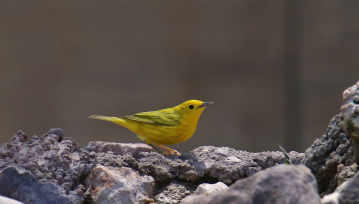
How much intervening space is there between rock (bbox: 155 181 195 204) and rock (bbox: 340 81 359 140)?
23.9 inches

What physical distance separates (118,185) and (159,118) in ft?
2.85

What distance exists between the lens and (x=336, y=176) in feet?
5.57

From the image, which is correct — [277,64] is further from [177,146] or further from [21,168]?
[21,168]

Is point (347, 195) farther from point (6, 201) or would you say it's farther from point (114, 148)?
point (114, 148)

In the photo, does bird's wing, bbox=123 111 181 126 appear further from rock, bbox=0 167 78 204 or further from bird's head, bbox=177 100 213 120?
rock, bbox=0 167 78 204

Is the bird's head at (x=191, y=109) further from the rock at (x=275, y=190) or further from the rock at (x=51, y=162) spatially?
the rock at (x=275, y=190)

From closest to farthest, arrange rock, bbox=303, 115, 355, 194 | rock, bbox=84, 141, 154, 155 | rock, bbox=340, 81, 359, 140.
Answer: rock, bbox=340, 81, 359, 140, rock, bbox=303, 115, 355, 194, rock, bbox=84, 141, 154, 155

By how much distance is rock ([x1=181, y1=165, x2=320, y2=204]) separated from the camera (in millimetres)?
1331

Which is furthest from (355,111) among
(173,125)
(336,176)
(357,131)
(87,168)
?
(173,125)

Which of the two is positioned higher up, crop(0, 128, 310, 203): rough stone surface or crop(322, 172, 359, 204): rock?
crop(0, 128, 310, 203): rough stone surface

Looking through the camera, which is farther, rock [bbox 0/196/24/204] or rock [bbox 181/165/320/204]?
rock [bbox 0/196/24/204]

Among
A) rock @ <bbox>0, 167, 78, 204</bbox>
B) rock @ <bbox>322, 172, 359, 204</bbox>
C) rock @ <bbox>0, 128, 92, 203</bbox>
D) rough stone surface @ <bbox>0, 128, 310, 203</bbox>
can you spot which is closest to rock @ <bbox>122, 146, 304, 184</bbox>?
rough stone surface @ <bbox>0, 128, 310, 203</bbox>

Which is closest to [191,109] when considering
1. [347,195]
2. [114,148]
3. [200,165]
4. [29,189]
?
[114,148]

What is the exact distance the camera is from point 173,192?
1.97m
